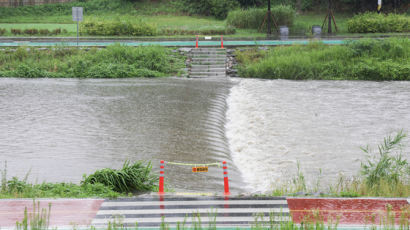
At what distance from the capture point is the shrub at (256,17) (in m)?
39.2

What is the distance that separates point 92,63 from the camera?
28.5 m

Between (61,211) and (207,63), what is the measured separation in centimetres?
2040

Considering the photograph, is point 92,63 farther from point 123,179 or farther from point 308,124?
point 123,179

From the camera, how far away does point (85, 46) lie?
1209 inches

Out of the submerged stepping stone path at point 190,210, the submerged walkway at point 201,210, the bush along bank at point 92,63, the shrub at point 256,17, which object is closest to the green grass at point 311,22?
the shrub at point 256,17

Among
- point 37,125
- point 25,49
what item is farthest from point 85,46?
point 37,125

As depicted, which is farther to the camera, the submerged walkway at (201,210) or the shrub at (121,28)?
the shrub at (121,28)

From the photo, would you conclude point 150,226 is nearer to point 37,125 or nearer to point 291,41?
point 37,125

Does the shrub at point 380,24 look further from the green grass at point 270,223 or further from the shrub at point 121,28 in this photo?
the green grass at point 270,223

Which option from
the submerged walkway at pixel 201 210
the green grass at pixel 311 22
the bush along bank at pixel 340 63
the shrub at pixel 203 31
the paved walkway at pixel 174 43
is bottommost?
the submerged walkway at pixel 201 210


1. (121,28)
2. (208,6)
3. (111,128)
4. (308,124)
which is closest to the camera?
(111,128)

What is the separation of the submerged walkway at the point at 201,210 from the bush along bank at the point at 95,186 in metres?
0.45

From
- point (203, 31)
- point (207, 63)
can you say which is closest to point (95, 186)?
point (207, 63)

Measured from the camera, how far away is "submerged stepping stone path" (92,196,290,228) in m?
8.71
